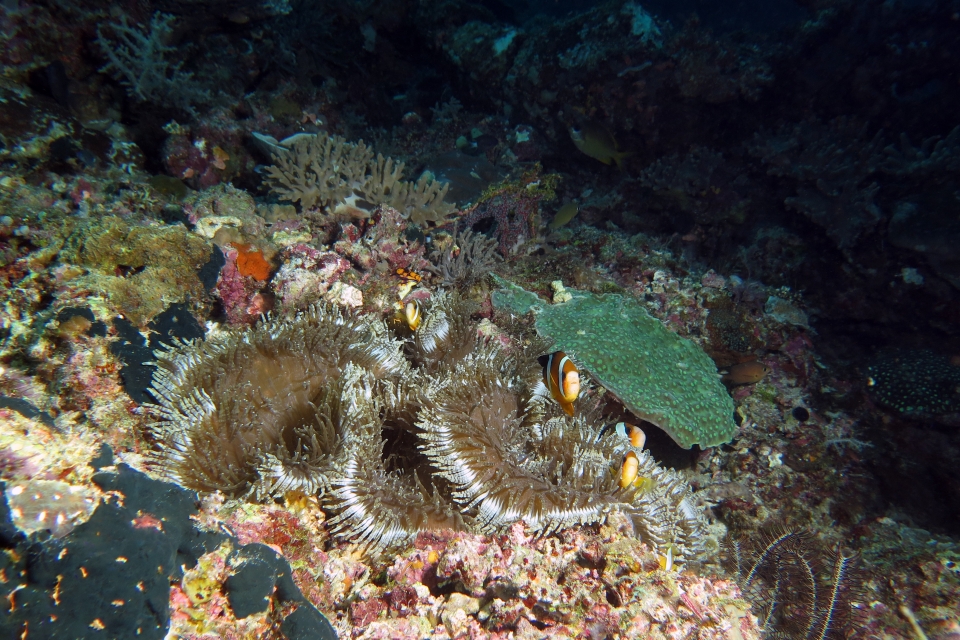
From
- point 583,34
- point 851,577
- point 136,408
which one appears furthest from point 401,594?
point 583,34

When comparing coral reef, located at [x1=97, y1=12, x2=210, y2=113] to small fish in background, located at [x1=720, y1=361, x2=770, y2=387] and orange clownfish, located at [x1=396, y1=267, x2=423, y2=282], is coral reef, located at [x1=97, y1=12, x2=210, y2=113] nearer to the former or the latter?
orange clownfish, located at [x1=396, y1=267, x2=423, y2=282]

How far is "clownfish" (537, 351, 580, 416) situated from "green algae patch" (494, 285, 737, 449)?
4.79 ft

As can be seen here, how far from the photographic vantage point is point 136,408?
2324 millimetres

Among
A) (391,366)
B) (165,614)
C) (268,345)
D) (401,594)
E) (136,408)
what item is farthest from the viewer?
(391,366)

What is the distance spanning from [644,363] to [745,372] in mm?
A: 1389

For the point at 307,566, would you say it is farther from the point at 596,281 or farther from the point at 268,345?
the point at 596,281

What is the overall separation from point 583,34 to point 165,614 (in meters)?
8.77

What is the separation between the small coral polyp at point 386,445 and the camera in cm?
214

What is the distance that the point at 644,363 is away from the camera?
4.02m

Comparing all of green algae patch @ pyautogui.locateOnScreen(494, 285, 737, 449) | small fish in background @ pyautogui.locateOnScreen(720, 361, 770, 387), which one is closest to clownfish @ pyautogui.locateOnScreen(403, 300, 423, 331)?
green algae patch @ pyautogui.locateOnScreen(494, 285, 737, 449)

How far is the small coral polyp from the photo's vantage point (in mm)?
2137

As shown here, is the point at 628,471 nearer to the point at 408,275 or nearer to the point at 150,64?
the point at 408,275

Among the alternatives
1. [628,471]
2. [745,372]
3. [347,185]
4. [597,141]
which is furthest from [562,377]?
[597,141]

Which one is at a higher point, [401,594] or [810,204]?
[810,204]
